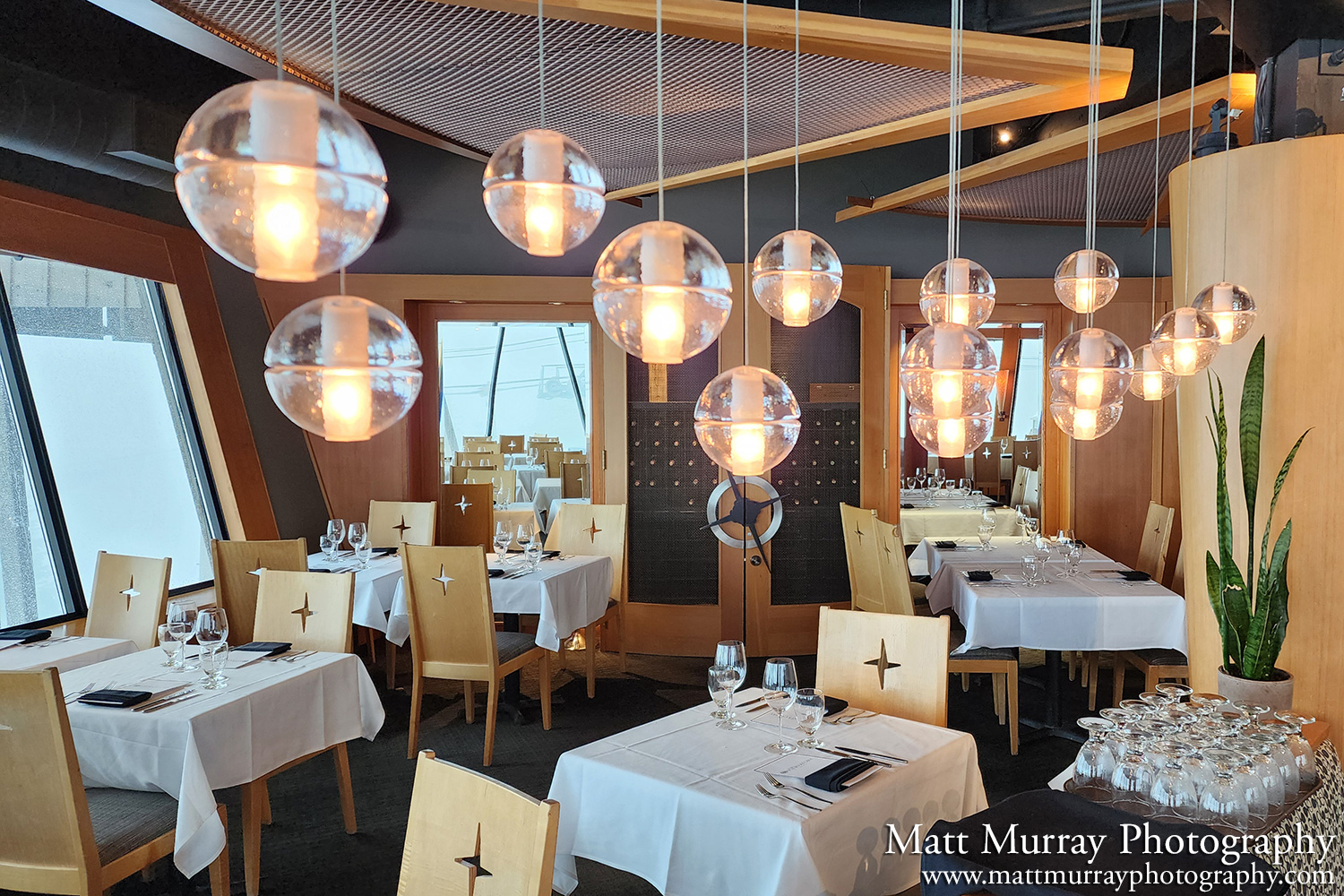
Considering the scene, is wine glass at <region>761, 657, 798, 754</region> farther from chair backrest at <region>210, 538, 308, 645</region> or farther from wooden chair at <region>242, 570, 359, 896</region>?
chair backrest at <region>210, 538, 308, 645</region>

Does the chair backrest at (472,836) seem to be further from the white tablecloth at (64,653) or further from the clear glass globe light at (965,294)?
the white tablecloth at (64,653)

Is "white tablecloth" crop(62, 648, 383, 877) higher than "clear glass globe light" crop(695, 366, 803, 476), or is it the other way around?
"clear glass globe light" crop(695, 366, 803, 476)

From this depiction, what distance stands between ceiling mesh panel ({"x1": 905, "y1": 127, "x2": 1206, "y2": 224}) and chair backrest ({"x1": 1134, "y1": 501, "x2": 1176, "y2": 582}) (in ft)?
6.20

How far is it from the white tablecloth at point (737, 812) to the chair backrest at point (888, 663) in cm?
29

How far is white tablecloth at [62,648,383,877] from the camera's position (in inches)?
107

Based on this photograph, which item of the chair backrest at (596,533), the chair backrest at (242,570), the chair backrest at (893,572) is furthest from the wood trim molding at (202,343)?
the chair backrest at (893,572)

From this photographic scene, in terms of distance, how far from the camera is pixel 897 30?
3.06 m

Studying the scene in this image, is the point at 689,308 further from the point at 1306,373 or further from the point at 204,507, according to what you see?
the point at 204,507

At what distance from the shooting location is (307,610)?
3715mm

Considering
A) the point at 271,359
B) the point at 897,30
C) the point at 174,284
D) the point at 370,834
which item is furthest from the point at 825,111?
the point at 174,284

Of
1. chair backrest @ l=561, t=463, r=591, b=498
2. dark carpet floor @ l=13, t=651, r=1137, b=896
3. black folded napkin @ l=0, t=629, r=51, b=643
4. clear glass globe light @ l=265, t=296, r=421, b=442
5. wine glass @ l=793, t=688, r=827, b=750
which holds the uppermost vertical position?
clear glass globe light @ l=265, t=296, r=421, b=442

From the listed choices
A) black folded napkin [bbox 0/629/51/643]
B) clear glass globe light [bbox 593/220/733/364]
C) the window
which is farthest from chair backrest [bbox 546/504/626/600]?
clear glass globe light [bbox 593/220/733/364]

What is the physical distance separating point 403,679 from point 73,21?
3.91m

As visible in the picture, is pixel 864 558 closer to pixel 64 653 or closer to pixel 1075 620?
pixel 1075 620
